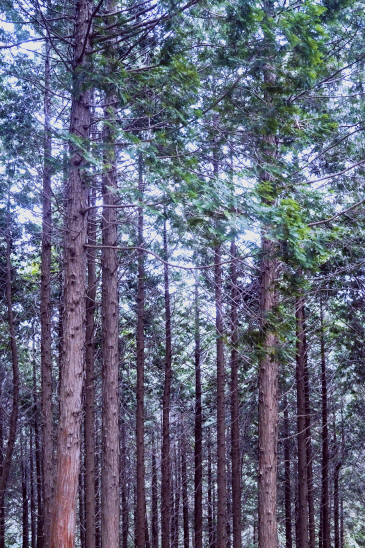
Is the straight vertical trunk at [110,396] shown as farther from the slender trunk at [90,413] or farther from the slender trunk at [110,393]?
the slender trunk at [90,413]

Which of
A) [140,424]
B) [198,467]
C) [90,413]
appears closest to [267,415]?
[90,413]

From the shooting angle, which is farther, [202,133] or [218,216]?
[202,133]

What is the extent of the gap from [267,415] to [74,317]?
3153mm

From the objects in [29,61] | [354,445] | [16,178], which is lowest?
[354,445]

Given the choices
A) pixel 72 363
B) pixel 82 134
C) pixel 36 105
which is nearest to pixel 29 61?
pixel 36 105

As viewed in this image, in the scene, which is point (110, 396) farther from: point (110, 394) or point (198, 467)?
point (198, 467)

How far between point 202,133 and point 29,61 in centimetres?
517

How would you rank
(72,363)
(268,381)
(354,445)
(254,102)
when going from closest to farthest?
1. (72,363)
2. (254,102)
3. (268,381)
4. (354,445)

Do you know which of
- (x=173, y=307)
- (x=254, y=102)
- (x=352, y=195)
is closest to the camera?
(x=254, y=102)

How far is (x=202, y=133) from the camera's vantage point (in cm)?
722

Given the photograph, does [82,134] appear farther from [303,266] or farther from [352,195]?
[352,195]

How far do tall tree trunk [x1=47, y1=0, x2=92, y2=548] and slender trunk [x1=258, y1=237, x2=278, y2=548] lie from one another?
233 cm

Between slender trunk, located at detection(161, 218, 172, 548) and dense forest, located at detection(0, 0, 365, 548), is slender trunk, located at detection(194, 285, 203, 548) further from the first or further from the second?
dense forest, located at detection(0, 0, 365, 548)

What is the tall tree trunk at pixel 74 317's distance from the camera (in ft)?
18.7
